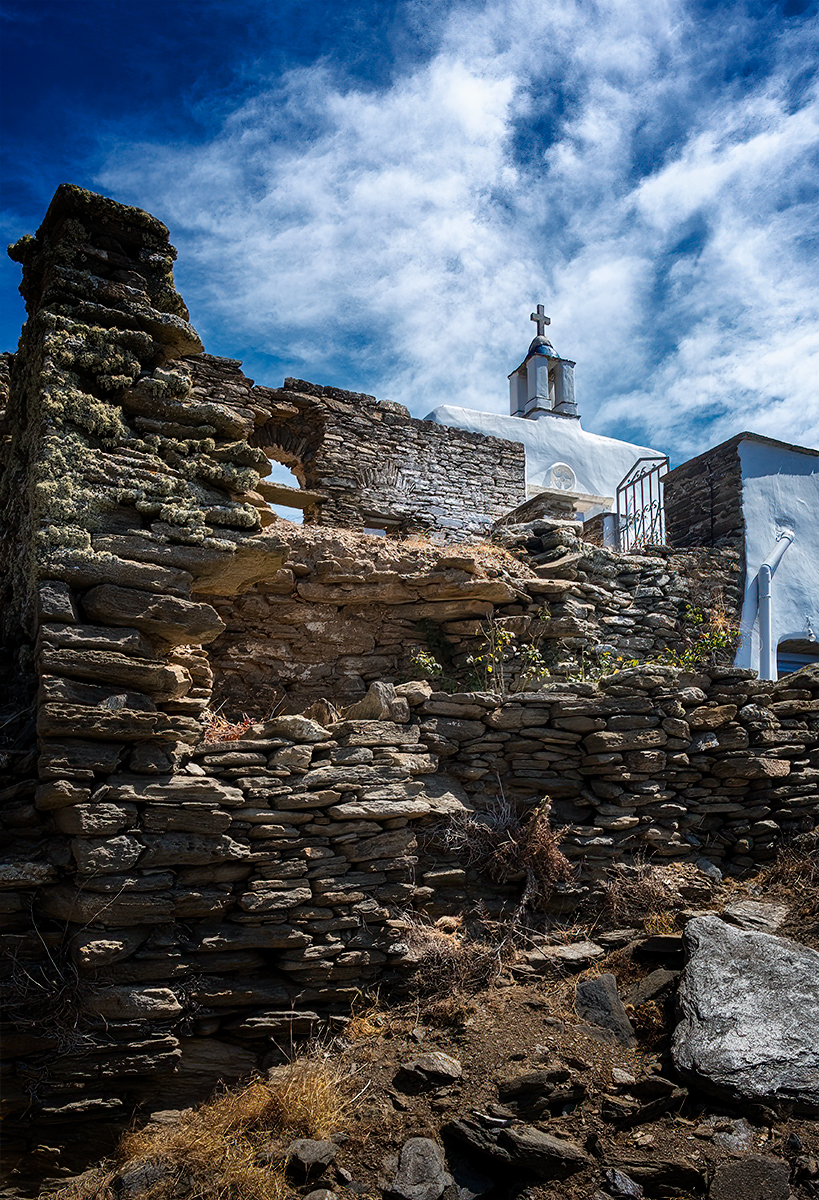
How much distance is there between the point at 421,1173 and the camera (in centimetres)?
309

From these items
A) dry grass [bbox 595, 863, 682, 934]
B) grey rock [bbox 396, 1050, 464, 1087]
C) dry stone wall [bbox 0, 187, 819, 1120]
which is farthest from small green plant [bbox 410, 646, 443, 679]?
grey rock [bbox 396, 1050, 464, 1087]

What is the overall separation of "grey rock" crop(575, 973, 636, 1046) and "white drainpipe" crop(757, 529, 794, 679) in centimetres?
722

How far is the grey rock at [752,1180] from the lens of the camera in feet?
9.27

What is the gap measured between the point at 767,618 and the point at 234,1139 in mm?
9610

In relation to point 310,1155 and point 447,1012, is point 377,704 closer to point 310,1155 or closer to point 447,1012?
point 447,1012

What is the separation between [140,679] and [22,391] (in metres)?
2.26

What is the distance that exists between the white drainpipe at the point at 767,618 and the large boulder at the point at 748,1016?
22.4ft

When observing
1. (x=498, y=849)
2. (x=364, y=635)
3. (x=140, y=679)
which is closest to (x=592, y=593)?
(x=364, y=635)

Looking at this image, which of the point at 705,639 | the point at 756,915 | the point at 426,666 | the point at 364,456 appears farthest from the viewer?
the point at 364,456

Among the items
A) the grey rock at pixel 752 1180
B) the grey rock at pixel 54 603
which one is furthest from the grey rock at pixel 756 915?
the grey rock at pixel 54 603

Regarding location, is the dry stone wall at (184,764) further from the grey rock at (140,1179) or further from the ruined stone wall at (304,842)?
the grey rock at (140,1179)

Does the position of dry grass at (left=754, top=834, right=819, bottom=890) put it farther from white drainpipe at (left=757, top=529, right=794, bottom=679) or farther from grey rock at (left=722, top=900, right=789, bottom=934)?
white drainpipe at (left=757, top=529, right=794, bottom=679)

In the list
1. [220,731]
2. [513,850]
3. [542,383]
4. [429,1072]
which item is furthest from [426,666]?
[542,383]

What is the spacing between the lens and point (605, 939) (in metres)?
4.64
